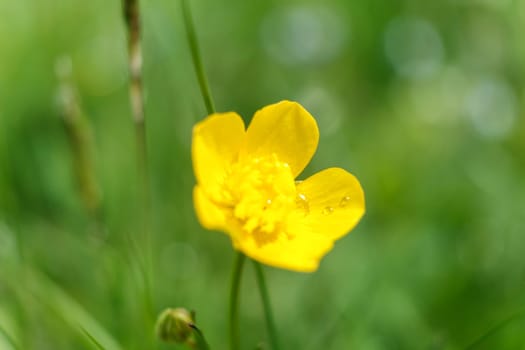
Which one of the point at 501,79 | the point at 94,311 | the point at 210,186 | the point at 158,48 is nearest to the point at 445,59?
the point at 501,79

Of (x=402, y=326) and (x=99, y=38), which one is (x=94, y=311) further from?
(x=99, y=38)

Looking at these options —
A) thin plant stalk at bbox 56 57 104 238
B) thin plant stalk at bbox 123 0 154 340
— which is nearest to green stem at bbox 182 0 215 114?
thin plant stalk at bbox 123 0 154 340

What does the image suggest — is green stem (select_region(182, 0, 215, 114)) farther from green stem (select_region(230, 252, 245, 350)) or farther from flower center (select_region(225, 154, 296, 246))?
green stem (select_region(230, 252, 245, 350))

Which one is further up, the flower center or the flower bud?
the flower center

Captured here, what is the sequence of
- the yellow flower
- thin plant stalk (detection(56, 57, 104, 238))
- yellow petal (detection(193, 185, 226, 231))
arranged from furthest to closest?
thin plant stalk (detection(56, 57, 104, 238)), the yellow flower, yellow petal (detection(193, 185, 226, 231))

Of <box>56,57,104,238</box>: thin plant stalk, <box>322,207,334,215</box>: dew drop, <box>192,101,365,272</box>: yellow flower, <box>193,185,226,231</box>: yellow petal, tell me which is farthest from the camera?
<box>56,57,104,238</box>: thin plant stalk

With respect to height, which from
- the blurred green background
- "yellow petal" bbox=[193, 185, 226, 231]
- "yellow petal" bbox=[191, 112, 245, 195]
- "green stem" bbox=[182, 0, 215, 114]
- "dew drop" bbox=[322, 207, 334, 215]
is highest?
"green stem" bbox=[182, 0, 215, 114]
